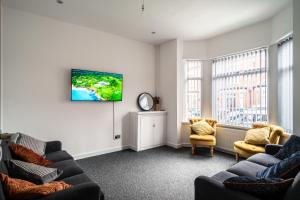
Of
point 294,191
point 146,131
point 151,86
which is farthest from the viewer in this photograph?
point 151,86

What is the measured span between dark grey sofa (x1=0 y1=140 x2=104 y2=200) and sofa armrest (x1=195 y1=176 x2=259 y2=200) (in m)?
0.94

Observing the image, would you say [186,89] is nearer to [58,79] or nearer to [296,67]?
[296,67]

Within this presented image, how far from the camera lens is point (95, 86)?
3662 millimetres

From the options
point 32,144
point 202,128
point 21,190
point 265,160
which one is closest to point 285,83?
point 265,160

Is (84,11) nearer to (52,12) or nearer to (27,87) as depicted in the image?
(52,12)

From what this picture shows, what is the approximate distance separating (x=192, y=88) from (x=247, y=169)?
2.97 m

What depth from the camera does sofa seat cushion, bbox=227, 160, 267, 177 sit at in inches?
76.5

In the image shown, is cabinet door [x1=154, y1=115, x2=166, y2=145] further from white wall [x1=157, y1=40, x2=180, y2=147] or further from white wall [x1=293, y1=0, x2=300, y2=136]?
white wall [x1=293, y1=0, x2=300, y2=136]

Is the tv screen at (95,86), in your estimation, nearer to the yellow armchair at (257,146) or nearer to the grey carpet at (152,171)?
the grey carpet at (152,171)

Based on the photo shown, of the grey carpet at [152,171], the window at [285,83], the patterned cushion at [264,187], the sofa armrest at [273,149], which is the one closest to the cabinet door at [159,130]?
the grey carpet at [152,171]

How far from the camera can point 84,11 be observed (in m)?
3.03

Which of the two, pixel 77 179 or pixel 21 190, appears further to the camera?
pixel 77 179

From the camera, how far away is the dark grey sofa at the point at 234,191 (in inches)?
44.8

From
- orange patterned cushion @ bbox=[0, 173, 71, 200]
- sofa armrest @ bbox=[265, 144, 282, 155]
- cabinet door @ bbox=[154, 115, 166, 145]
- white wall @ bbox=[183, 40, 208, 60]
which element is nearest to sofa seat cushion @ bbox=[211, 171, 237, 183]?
sofa armrest @ bbox=[265, 144, 282, 155]
